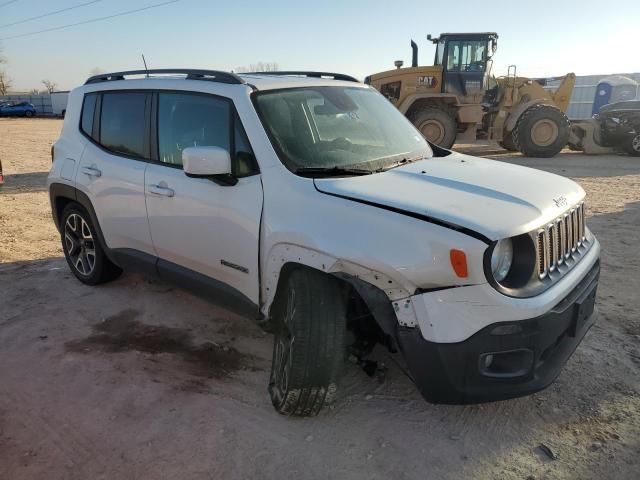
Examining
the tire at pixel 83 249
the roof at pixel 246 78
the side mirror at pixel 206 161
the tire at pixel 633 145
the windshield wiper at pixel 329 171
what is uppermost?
the roof at pixel 246 78

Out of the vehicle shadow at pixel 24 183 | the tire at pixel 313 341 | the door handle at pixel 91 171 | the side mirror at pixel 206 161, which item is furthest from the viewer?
the vehicle shadow at pixel 24 183

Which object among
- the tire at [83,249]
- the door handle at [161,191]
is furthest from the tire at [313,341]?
the tire at [83,249]

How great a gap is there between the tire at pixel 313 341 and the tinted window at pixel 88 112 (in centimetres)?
279

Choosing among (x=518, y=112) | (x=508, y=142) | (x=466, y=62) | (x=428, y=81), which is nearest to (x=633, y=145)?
(x=508, y=142)

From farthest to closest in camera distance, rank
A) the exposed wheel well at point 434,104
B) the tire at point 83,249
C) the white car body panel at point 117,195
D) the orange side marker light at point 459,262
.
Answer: the exposed wheel well at point 434,104 < the tire at point 83,249 < the white car body panel at point 117,195 < the orange side marker light at point 459,262

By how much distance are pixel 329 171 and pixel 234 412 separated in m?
1.52

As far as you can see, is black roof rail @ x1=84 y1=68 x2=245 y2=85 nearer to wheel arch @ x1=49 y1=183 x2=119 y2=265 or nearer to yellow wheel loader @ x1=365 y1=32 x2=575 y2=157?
wheel arch @ x1=49 y1=183 x2=119 y2=265

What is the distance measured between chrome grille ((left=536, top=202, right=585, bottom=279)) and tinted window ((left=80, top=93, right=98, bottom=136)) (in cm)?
381

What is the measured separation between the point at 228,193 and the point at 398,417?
1679 millimetres

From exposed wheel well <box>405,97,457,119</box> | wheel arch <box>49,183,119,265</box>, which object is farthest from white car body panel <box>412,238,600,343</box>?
exposed wheel well <box>405,97,457,119</box>

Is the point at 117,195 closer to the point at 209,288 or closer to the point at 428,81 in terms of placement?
the point at 209,288

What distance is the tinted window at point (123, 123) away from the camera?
3.94 m

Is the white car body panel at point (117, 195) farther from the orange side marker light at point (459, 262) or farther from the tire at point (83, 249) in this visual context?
the orange side marker light at point (459, 262)

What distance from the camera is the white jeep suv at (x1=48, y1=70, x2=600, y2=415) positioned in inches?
92.0
